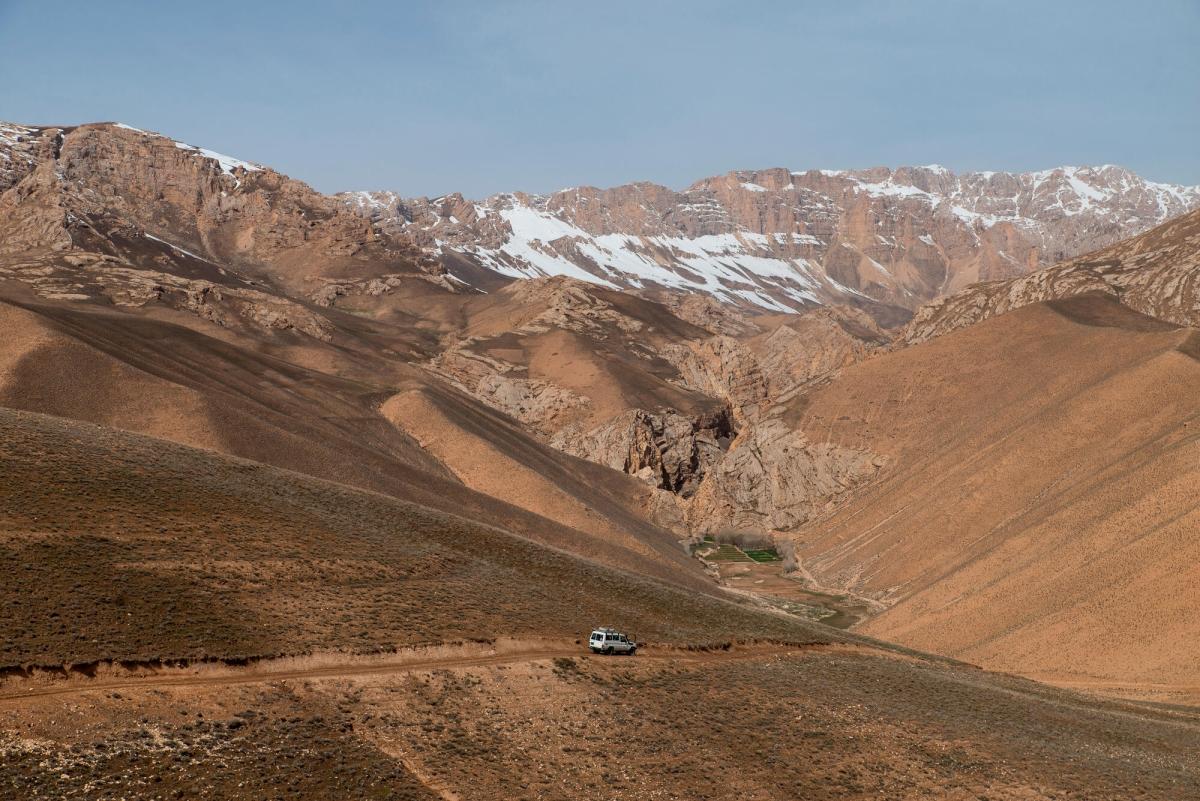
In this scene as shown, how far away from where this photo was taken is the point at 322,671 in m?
34.2

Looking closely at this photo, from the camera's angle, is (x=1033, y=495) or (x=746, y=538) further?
(x=746, y=538)

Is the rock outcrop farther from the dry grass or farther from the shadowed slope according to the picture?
the dry grass

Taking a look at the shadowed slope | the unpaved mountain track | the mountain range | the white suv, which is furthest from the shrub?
the white suv

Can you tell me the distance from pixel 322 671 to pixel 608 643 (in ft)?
39.7

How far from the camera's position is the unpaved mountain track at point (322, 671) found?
94.8 feet

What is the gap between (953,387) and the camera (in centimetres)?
13212

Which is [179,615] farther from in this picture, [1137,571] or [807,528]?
[807,528]

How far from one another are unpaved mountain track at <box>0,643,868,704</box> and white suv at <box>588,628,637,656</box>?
→ 37cm

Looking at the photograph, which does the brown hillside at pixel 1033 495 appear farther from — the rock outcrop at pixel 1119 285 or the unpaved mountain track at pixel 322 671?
the unpaved mountain track at pixel 322 671

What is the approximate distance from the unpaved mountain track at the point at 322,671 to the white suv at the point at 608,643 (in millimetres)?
366

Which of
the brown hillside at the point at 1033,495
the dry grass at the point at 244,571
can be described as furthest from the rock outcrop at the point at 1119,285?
the dry grass at the point at 244,571

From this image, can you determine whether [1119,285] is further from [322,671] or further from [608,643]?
[322,671]

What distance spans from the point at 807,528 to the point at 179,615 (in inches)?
3947

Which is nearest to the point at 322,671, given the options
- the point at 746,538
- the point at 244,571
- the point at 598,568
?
the point at 244,571
